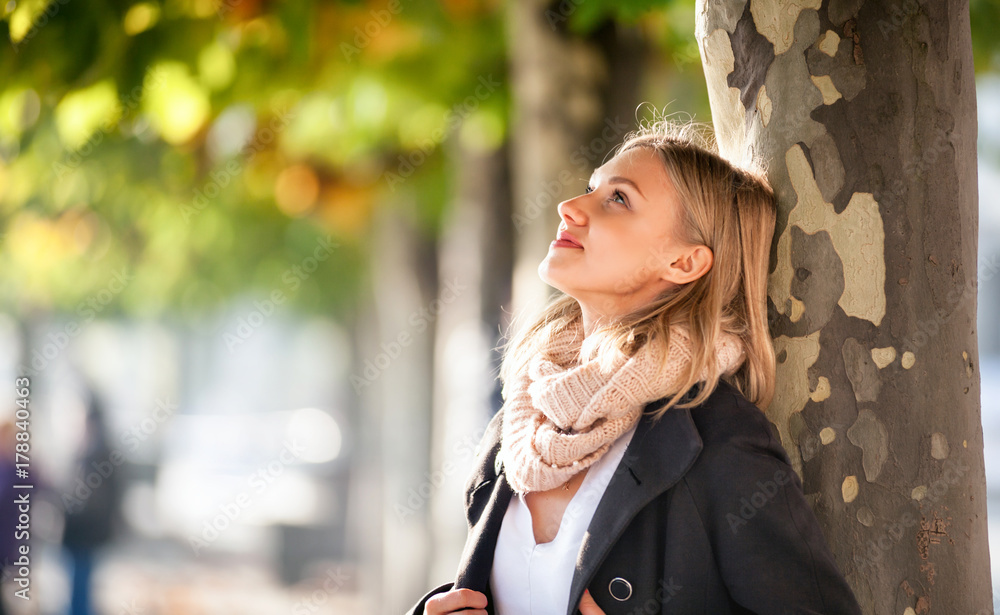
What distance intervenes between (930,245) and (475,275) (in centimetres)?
372

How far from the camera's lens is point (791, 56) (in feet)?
6.45

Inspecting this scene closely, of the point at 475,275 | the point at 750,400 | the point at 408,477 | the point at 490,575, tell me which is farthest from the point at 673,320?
the point at 408,477

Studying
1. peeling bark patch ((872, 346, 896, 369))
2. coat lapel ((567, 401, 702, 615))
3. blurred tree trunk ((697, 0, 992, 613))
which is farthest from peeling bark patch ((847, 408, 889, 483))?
coat lapel ((567, 401, 702, 615))

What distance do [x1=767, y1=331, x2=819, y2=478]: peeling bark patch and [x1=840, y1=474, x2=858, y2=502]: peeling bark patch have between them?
10 centimetres

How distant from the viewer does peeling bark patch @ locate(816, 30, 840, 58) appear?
191 centimetres

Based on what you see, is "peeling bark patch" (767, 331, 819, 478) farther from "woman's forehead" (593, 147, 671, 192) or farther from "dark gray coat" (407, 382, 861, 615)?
"woman's forehead" (593, 147, 671, 192)

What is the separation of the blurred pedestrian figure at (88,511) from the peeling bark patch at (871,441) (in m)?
7.61

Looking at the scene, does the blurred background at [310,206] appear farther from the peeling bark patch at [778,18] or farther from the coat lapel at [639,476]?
the coat lapel at [639,476]

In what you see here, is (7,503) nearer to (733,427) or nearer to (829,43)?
(733,427)

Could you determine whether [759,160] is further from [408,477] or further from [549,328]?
[408,477]

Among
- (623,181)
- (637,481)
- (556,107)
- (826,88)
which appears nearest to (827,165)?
(826,88)

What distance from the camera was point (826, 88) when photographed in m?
1.91

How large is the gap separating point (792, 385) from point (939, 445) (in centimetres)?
33

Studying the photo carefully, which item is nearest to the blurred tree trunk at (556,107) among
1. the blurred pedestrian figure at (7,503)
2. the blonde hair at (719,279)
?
the blonde hair at (719,279)
